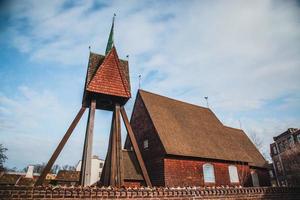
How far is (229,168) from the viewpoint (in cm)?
1869

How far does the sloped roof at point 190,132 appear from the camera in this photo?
1688cm

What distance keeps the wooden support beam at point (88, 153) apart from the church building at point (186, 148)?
20.1ft

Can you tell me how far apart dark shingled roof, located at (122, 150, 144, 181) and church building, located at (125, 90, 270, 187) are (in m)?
1.35

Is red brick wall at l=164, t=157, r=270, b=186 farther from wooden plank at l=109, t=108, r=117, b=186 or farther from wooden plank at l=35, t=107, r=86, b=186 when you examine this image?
wooden plank at l=35, t=107, r=86, b=186

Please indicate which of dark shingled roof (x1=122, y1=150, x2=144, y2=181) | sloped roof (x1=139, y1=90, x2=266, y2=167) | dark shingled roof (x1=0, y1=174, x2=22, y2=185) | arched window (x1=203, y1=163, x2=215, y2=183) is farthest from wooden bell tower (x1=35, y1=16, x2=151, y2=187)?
dark shingled roof (x1=0, y1=174, x2=22, y2=185)

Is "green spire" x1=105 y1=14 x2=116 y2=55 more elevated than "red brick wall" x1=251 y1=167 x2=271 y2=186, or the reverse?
"green spire" x1=105 y1=14 x2=116 y2=55

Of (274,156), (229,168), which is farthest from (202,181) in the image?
(274,156)

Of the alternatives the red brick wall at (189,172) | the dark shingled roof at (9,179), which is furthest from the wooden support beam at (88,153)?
the dark shingled roof at (9,179)

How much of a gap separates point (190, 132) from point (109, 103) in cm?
889

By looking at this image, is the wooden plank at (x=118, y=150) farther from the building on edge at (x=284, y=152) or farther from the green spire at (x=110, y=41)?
the building on edge at (x=284, y=152)

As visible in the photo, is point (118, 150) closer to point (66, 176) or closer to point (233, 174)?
point (233, 174)

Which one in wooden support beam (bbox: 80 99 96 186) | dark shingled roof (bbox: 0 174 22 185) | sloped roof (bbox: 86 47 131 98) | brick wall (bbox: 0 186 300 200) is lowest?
brick wall (bbox: 0 186 300 200)

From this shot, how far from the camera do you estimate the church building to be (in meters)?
15.6

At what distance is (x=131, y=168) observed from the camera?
15531 mm
